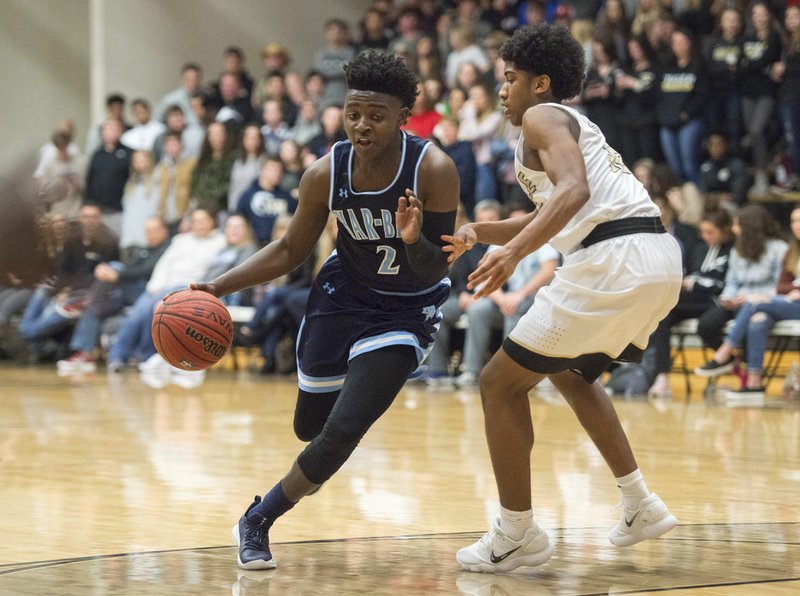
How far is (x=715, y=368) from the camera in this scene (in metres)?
10.1

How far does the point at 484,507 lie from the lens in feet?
16.5

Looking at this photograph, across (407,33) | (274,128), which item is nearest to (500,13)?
(407,33)

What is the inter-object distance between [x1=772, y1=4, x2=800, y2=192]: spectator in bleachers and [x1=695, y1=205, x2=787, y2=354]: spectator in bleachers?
168 centimetres

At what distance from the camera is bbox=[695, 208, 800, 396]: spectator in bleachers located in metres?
9.67

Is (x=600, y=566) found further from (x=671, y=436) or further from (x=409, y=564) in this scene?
(x=671, y=436)

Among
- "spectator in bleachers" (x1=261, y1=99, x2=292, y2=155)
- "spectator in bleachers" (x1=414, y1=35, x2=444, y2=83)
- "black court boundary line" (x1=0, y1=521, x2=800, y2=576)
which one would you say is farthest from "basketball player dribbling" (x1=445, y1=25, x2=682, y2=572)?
"spectator in bleachers" (x1=261, y1=99, x2=292, y2=155)

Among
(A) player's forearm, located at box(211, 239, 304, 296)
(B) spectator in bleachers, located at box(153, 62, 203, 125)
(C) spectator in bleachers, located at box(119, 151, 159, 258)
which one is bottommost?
(C) spectator in bleachers, located at box(119, 151, 159, 258)

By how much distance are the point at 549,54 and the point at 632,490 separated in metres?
1.50

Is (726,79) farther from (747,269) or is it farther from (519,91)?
(519,91)

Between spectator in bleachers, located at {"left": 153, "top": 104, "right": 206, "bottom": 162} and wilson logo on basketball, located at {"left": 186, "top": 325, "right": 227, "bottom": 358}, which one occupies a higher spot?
wilson logo on basketball, located at {"left": 186, "top": 325, "right": 227, "bottom": 358}

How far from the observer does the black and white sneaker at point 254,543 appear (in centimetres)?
386

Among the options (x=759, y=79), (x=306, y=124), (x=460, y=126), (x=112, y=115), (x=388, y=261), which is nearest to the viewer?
(x=388, y=261)

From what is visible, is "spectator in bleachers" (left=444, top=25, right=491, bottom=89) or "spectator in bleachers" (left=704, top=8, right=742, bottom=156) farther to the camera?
"spectator in bleachers" (left=444, top=25, right=491, bottom=89)

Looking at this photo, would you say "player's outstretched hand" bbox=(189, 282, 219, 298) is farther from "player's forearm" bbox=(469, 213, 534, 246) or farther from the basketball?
"player's forearm" bbox=(469, 213, 534, 246)
